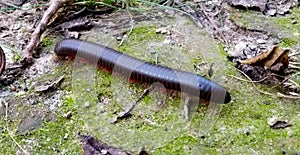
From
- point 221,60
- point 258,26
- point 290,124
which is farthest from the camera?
point 258,26

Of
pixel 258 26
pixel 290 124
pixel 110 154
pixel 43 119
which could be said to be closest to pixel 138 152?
pixel 110 154

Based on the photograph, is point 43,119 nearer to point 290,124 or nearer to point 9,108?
point 9,108

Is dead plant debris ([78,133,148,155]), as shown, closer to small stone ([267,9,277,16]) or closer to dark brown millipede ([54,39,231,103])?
dark brown millipede ([54,39,231,103])

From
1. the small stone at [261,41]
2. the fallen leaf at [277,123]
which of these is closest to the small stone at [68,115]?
the fallen leaf at [277,123]

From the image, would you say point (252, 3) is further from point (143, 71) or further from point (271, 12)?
point (143, 71)

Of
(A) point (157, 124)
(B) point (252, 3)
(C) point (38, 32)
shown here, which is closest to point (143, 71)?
(A) point (157, 124)

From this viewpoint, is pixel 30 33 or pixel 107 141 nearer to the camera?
pixel 107 141
